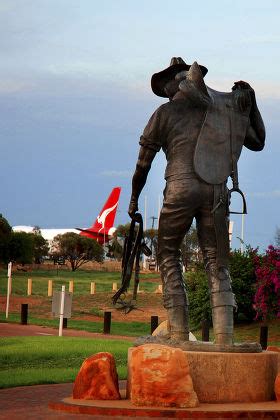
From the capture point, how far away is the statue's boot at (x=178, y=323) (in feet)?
36.4

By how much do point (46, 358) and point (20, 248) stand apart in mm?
57890

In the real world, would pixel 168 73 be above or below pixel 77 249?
below

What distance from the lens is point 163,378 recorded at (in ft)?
32.4

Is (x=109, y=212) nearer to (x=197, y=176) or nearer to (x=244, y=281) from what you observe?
(x=244, y=281)

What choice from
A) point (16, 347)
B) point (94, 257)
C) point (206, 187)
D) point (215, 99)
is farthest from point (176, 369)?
point (94, 257)

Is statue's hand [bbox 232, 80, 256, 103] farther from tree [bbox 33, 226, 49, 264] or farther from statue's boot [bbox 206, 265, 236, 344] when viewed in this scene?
tree [bbox 33, 226, 49, 264]

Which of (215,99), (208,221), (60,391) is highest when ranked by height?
(215,99)

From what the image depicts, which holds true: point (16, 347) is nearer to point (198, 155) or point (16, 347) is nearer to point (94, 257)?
point (198, 155)

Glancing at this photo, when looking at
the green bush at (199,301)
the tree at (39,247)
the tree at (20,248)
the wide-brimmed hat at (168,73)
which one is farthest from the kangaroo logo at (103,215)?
the wide-brimmed hat at (168,73)

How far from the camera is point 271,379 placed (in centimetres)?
1083

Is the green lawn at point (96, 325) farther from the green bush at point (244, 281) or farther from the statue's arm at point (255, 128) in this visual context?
the statue's arm at point (255, 128)

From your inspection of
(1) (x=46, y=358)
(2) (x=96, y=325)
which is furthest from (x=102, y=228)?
(1) (x=46, y=358)

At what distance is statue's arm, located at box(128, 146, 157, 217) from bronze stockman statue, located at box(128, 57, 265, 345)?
11 mm

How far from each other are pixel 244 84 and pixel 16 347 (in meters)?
9.88
